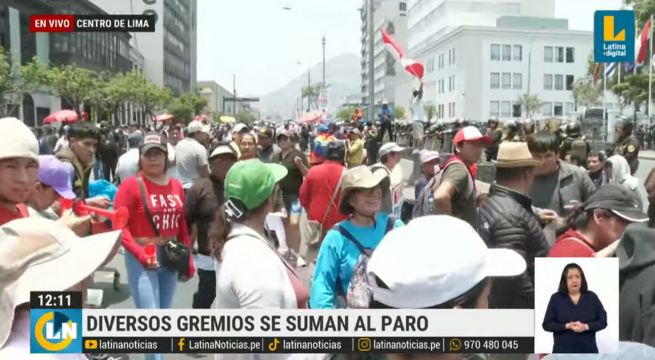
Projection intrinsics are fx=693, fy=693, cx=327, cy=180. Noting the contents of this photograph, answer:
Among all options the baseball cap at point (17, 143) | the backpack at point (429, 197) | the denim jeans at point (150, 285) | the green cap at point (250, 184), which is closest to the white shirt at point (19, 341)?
the baseball cap at point (17, 143)

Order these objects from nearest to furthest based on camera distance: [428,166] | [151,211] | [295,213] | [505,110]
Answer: [151,211]
[428,166]
[295,213]
[505,110]

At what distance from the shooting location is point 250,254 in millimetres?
2100

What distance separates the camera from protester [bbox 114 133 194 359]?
11.9 ft

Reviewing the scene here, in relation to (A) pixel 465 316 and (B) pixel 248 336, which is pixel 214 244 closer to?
(B) pixel 248 336

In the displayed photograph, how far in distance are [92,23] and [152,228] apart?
5.35 ft

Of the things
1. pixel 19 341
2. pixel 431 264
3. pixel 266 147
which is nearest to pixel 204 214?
pixel 19 341

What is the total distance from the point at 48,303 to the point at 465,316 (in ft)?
2.84

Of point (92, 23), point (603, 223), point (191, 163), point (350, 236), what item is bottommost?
point (350, 236)

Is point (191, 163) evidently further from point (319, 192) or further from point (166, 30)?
point (166, 30)

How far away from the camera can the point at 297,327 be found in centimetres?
173

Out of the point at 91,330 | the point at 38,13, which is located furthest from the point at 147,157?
the point at 91,330

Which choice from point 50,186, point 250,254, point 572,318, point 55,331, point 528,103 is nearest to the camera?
point 55,331

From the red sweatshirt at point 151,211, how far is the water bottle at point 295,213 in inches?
66.8

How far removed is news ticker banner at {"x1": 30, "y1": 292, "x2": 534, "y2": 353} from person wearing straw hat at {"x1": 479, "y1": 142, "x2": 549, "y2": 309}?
1.03 metres
